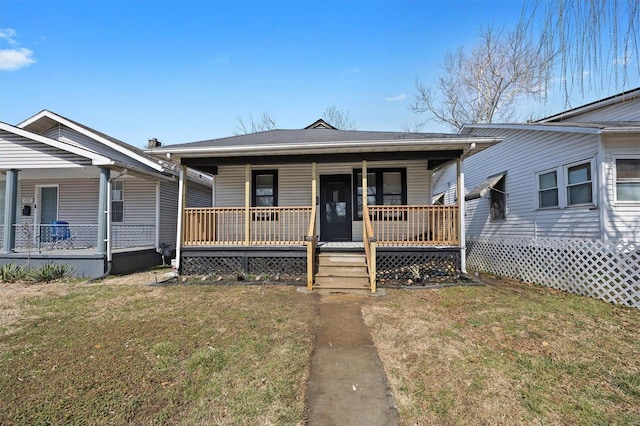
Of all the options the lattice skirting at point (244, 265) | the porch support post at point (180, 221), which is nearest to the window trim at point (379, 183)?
the lattice skirting at point (244, 265)

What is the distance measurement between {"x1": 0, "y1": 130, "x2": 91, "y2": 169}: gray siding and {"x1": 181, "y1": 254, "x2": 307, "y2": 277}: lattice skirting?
13.6 ft

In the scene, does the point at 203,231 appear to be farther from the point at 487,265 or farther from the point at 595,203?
the point at 595,203

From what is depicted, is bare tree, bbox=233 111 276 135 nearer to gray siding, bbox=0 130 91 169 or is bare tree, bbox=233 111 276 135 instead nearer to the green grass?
gray siding, bbox=0 130 91 169

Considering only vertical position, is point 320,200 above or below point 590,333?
above

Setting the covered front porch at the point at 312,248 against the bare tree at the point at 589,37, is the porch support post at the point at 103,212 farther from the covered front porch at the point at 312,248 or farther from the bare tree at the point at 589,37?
the bare tree at the point at 589,37

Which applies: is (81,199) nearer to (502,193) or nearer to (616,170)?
(502,193)

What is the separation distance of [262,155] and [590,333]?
7313mm

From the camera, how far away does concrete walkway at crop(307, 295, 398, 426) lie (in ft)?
8.42

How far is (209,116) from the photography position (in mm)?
14891

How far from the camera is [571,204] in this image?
25.4ft

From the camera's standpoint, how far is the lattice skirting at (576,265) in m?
5.73

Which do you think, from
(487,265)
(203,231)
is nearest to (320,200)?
(203,231)

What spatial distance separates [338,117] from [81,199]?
74.4 ft

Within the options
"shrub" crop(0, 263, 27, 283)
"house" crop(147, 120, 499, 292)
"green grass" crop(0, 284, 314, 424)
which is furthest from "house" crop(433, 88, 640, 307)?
"shrub" crop(0, 263, 27, 283)
